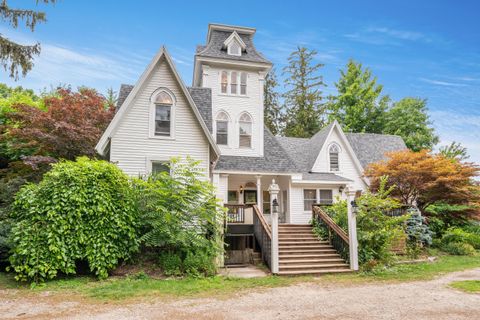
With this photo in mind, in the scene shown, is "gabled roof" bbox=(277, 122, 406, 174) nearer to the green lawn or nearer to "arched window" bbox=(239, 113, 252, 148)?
"arched window" bbox=(239, 113, 252, 148)

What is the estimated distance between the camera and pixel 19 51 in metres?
12.0

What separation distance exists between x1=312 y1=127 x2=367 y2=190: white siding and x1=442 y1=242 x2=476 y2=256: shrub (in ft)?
18.8

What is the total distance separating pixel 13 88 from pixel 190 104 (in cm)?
3509

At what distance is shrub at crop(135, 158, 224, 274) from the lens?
9773mm

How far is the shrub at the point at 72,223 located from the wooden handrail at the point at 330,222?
751 centimetres

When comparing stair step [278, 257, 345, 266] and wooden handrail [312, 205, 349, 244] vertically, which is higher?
wooden handrail [312, 205, 349, 244]

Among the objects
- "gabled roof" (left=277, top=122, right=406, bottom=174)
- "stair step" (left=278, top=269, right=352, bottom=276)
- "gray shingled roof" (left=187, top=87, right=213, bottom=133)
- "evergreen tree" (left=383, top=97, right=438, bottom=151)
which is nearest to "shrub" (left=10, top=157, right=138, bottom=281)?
"stair step" (left=278, top=269, right=352, bottom=276)

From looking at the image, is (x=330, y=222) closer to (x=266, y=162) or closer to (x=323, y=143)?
(x=266, y=162)

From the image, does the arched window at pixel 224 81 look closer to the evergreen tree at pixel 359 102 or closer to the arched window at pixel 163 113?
the arched window at pixel 163 113

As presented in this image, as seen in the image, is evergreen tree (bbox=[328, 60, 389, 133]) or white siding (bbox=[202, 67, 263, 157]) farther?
evergreen tree (bbox=[328, 60, 389, 133])

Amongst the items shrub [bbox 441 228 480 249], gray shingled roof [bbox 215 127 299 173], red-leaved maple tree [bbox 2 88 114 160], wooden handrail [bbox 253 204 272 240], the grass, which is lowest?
the grass

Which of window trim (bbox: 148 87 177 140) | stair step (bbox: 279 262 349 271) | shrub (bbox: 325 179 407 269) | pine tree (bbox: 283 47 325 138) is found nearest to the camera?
stair step (bbox: 279 262 349 271)

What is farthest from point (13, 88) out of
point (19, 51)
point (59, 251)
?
point (59, 251)

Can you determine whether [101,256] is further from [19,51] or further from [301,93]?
[301,93]
